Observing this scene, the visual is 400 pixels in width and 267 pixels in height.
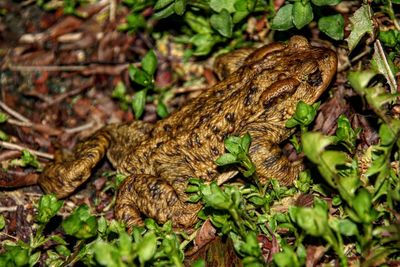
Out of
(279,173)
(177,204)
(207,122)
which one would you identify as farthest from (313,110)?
(177,204)

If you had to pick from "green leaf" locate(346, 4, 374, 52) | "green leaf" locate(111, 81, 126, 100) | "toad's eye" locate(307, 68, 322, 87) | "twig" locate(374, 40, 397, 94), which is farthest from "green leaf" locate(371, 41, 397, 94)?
"green leaf" locate(111, 81, 126, 100)

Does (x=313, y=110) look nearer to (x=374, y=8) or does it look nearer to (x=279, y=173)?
(x=279, y=173)

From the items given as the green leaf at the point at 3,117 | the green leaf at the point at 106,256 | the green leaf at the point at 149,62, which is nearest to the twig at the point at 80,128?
the green leaf at the point at 3,117

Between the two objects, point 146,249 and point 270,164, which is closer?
point 146,249

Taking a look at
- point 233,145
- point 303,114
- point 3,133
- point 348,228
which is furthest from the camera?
point 3,133

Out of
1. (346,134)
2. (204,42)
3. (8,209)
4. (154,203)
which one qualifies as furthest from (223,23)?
(8,209)

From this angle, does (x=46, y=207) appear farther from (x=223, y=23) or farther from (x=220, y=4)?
(x=220, y=4)

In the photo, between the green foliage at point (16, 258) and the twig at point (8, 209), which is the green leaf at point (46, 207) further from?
the twig at point (8, 209)
